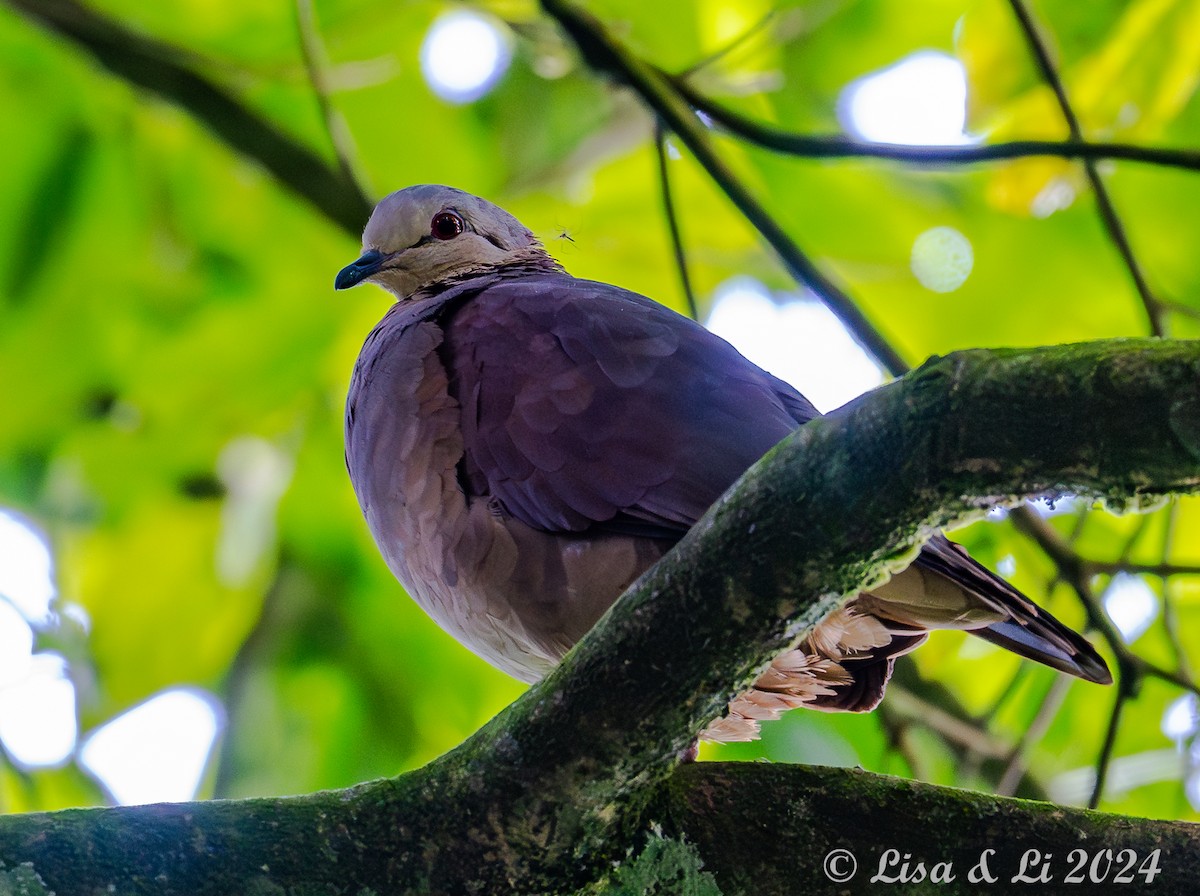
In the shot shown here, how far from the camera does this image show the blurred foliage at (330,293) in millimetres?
Answer: 3959

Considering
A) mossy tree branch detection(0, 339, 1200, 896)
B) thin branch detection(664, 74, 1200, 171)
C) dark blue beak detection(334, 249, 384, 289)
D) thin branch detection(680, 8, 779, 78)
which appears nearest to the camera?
mossy tree branch detection(0, 339, 1200, 896)

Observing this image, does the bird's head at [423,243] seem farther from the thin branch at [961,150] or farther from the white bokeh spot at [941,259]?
the white bokeh spot at [941,259]

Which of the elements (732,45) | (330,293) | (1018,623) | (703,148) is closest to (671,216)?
(703,148)

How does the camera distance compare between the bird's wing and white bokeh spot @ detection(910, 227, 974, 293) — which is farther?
white bokeh spot @ detection(910, 227, 974, 293)

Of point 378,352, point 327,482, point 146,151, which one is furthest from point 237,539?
point 378,352

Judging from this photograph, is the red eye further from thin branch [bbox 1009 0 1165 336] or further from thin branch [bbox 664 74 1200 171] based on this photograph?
thin branch [bbox 1009 0 1165 336]

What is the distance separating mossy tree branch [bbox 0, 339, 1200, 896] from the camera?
1240mm

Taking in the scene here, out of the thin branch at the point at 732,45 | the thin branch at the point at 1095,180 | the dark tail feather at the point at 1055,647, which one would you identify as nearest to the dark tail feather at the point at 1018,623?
the dark tail feather at the point at 1055,647

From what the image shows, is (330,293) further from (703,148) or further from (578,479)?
(578,479)

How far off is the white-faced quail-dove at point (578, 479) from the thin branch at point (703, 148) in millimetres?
562

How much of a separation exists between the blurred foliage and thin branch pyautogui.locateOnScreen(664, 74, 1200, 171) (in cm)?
79

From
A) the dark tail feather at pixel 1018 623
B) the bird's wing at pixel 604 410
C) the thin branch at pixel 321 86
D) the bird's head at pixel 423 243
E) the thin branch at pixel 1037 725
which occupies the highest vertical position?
the thin branch at pixel 321 86

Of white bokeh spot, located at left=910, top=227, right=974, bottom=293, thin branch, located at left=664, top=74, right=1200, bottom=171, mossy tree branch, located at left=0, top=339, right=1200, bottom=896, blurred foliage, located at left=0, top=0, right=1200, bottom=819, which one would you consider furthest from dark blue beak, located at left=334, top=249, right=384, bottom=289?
white bokeh spot, located at left=910, top=227, right=974, bottom=293

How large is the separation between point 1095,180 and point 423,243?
158 cm
